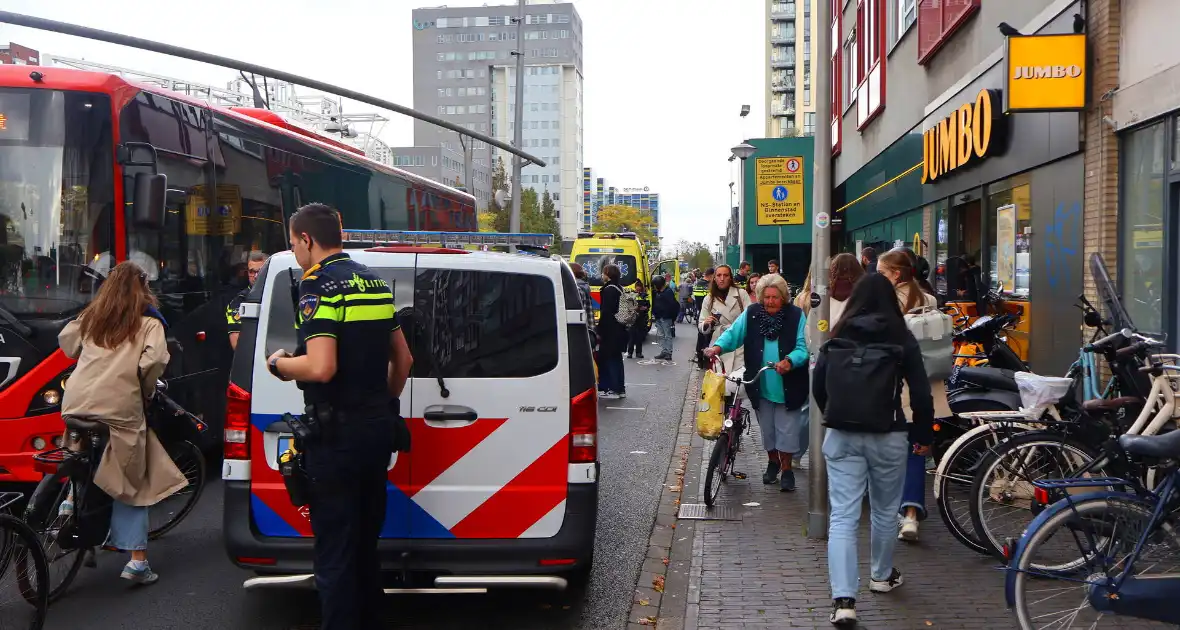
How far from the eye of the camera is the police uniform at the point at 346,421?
409 centimetres

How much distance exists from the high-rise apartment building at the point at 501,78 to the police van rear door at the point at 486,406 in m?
128

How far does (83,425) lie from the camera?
5.64 meters

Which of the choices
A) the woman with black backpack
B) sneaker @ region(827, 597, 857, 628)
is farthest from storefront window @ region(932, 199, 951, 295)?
sneaker @ region(827, 597, 857, 628)

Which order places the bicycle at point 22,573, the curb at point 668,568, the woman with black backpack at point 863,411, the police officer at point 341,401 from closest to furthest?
1. the police officer at point 341,401
2. the bicycle at point 22,573
3. the woman with black backpack at point 863,411
4. the curb at point 668,568

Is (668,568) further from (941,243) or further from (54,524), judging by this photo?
(941,243)

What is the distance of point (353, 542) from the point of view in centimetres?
421

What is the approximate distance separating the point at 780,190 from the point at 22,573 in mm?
22825

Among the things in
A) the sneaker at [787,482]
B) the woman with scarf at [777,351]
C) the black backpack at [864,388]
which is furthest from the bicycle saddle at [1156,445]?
the sneaker at [787,482]

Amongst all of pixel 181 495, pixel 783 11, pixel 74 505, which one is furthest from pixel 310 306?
pixel 783 11

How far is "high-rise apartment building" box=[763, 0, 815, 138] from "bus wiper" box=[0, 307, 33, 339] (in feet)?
256

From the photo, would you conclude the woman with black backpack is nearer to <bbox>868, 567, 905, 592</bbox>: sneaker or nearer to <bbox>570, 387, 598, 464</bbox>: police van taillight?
<bbox>868, 567, 905, 592</bbox>: sneaker

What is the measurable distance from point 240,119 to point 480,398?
6.25 meters

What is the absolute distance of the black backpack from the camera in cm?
482

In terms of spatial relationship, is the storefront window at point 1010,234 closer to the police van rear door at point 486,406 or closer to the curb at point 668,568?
the curb at point 668,568
